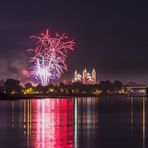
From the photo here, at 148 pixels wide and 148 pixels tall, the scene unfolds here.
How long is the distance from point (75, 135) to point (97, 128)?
8304 mm

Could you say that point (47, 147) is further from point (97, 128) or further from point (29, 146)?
point (97, 128)

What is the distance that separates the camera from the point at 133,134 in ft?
151

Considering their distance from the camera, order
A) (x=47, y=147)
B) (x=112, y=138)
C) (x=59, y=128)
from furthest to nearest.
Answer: (x=59, y=128), (x=112, y=138), (x=47, y=147)

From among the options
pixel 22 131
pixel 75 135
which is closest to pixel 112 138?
pixel 75 135

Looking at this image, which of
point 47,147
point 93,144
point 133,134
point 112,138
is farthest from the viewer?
point 133,134

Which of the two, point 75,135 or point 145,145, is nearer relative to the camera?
point 145,145

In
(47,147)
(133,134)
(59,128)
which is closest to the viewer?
(47,147)

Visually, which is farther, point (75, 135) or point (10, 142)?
point (75, 135)

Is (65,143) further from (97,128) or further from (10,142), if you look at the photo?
(97,128)

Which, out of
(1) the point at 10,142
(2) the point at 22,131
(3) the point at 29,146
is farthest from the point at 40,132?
(3) the point at 29,146

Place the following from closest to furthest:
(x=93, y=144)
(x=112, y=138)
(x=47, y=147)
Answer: (x=47, y=147) → (x=93, y=144) → (x=112, y=138)

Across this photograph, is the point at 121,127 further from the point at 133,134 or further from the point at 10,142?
the point at 10,142

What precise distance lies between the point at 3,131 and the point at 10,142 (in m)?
8.18

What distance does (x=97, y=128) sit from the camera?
52.4 metres
